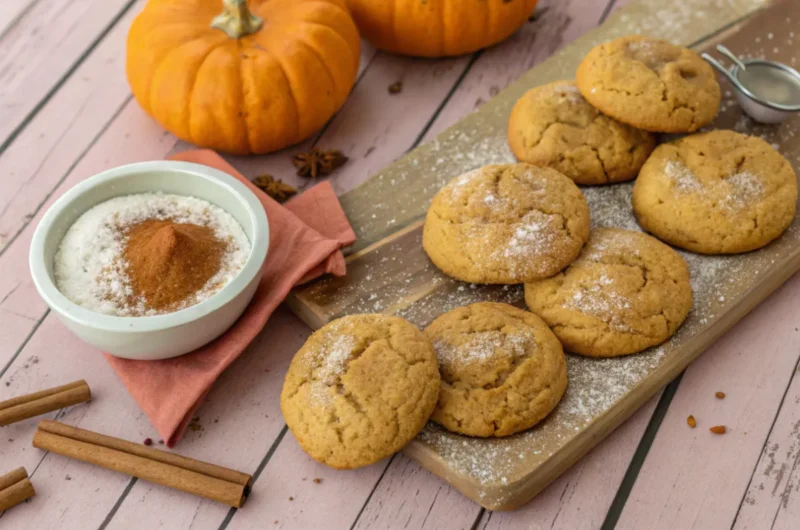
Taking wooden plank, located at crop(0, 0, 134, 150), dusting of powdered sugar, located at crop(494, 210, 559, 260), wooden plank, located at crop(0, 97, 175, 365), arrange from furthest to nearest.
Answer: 1. wooden plank, located at crop(0, 0, 134, 150)
2. wooden plank, located at crop(0, 97, 175, 365)
3. dusting of powdered sugar, located at crop(494, 210, 559, 260)

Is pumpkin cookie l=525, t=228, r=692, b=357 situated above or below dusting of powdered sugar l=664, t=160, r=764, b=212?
below

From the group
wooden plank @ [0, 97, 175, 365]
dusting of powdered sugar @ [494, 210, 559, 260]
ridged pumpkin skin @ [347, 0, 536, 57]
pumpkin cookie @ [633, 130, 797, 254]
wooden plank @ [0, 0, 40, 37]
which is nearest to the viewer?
dusting of powdered sugar @ [494, 210, 559, 260]

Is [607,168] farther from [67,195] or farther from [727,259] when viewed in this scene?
[67,195]

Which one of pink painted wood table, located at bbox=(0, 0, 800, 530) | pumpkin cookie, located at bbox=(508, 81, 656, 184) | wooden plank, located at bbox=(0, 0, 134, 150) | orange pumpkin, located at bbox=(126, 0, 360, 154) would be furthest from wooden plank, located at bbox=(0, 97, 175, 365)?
pumpkin cookie, located at bbox=(508, 81, 656, 184)

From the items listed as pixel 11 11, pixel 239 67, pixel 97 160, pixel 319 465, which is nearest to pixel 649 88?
pixel 239 67

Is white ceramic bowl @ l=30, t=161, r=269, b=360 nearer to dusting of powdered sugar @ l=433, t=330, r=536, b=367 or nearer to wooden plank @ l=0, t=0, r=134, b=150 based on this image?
dusting of powdered sugar @ l=433, t=330, r=536, b=367

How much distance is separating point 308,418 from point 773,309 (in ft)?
3.94

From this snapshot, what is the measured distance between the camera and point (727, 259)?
2.01 meters

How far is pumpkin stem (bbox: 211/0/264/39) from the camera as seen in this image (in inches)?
87.5

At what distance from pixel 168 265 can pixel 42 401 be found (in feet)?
1.41

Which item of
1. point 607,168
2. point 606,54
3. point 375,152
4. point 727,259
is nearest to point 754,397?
point 727,259

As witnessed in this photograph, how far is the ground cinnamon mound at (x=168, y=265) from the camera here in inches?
70.1

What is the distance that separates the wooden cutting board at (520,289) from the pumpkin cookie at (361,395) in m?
0.12

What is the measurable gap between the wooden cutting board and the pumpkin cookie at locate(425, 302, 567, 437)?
5 centimetres
